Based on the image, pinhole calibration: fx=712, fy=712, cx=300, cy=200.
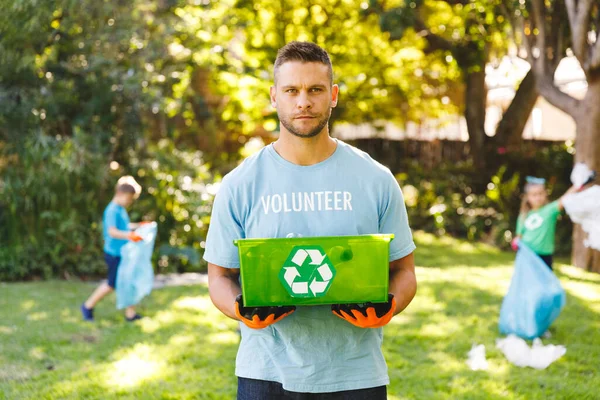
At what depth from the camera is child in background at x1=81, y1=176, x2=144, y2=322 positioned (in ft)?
20.7

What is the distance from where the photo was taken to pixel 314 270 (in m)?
1.91

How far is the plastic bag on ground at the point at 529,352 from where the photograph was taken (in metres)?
5.07

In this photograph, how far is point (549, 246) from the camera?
20.1 ft

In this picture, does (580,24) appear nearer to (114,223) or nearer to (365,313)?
(114,223)

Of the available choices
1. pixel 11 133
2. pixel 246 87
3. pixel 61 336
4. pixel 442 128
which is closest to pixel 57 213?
pixel 11 133

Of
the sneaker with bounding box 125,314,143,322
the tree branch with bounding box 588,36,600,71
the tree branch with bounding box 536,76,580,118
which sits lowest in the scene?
the sneaker with bounding box 125,314,143,322

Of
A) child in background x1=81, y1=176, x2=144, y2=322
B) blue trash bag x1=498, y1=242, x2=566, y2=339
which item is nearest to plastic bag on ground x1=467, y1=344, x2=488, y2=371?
blue trash bag x1=498, y1=242, x2=566, y2=339

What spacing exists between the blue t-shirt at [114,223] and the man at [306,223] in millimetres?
4408

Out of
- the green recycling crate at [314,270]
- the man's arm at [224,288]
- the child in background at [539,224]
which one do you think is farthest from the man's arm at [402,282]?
the child in background at [539,224]

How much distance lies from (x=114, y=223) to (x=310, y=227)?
4622mm

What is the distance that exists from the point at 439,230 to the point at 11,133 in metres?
7.63

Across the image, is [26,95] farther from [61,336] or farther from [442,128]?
[442,128]

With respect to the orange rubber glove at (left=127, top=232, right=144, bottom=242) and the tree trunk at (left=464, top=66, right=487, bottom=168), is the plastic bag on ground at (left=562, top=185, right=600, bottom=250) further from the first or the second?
the tree trunk at (left=464, top=66, right=487, bottom=168)

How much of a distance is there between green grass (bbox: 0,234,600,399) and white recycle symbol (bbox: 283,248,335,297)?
2.67 m
